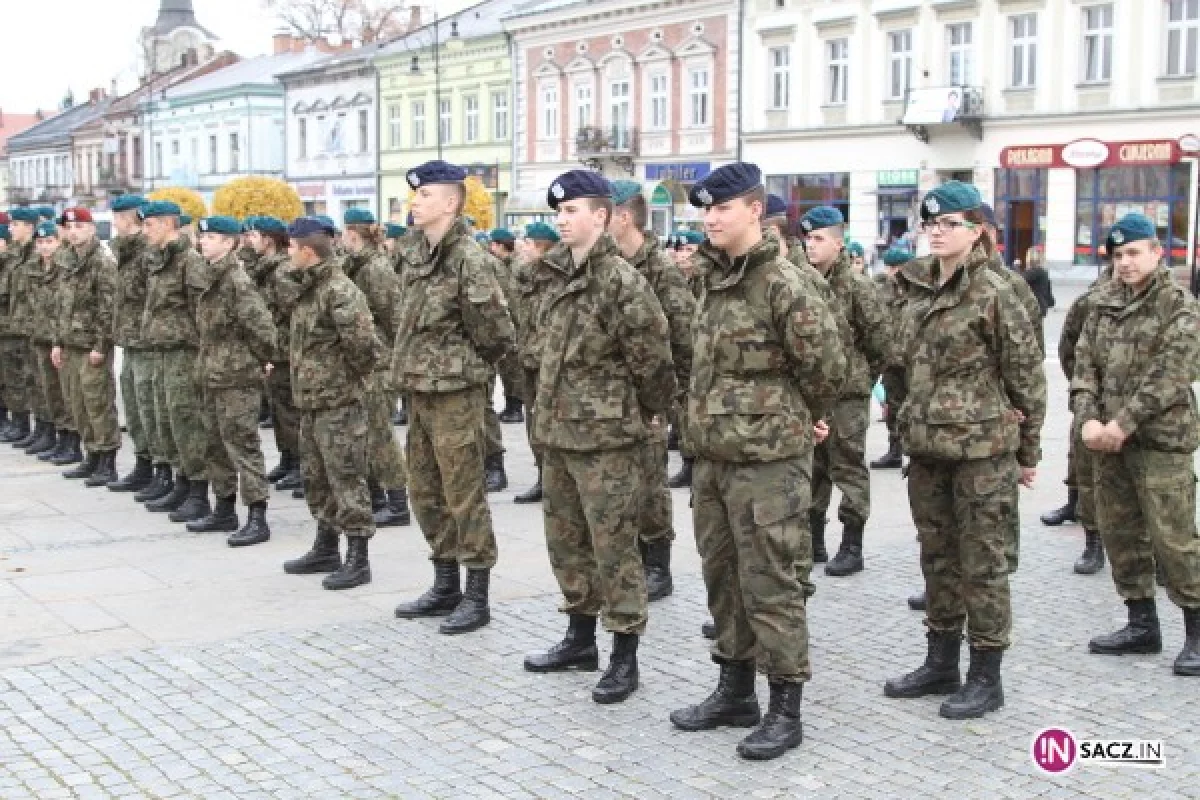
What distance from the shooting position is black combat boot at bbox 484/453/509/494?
1167cm

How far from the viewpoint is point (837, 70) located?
3991 centimetres

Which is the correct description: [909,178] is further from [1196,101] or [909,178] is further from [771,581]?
[771,581]

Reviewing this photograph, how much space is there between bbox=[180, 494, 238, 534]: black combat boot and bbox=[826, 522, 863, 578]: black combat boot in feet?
13.2

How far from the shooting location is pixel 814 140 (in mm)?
40562

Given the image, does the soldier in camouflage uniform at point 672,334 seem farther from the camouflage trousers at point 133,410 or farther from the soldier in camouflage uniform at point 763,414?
the camouflage trousers at point 133,410

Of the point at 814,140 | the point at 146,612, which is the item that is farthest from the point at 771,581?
the point at 814,140

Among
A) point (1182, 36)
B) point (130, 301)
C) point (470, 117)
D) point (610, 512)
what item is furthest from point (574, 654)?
point (470, 117)

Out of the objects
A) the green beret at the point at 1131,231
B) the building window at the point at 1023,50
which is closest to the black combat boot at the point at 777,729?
the green beret at the point at 1131,231

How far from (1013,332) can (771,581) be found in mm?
1468

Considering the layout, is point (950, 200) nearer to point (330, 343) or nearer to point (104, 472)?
point (330, 343)

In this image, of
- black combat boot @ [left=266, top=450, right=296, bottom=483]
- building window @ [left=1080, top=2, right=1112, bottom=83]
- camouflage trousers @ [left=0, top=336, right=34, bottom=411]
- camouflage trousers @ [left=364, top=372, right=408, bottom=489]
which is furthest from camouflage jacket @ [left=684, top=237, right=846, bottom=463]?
building window @ [left=1080, top=2, right=1112, bottom=83]

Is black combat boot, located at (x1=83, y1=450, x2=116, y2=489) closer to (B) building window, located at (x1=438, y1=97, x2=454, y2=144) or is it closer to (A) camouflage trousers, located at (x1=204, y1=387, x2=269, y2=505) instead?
(A) camouflage trousers, located at (x1=204, y1=387, x2=269, y2=505)

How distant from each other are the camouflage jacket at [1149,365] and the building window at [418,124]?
165ft

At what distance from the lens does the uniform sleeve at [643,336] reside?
244 inches
